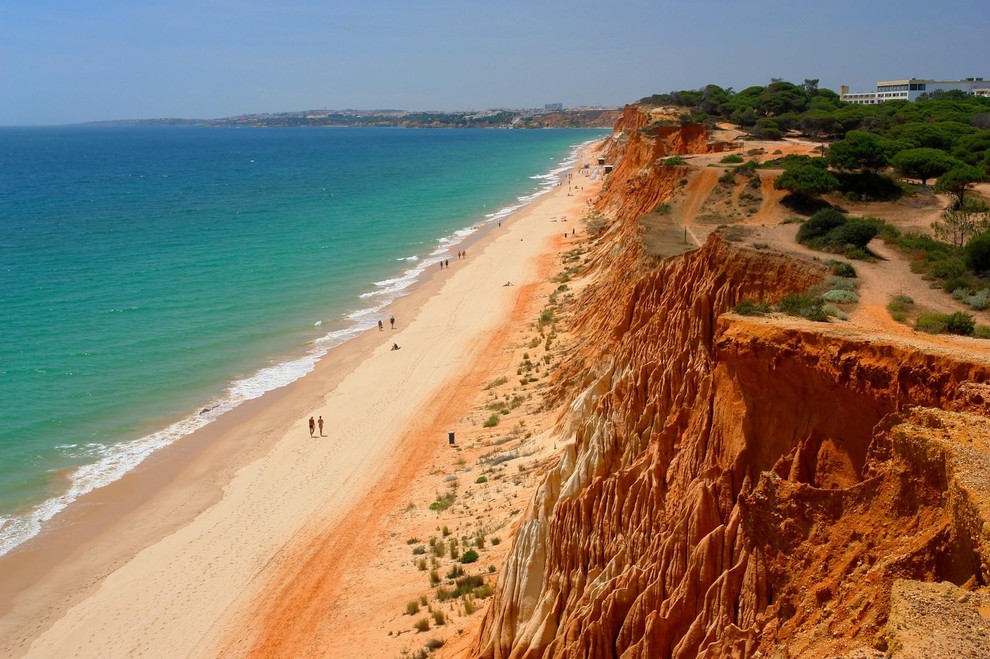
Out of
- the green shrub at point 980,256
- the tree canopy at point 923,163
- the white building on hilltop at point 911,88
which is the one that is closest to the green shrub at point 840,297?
the green shrub at point 980,256

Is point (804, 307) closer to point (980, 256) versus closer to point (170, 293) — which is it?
point (980, 256)

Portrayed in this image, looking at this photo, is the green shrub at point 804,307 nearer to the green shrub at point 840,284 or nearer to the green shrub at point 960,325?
the green shrub at point 840,284

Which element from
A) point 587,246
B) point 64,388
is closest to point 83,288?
point 64,388

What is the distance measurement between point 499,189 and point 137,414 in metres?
80.9

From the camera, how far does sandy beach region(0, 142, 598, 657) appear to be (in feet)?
63.5

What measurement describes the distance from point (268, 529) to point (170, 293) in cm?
3475

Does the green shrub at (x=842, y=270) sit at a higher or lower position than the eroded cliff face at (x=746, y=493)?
higher

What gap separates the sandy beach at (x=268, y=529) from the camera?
19344mm

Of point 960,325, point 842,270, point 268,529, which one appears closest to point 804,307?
point 960,325

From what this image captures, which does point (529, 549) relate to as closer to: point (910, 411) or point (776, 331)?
point (776, 331)

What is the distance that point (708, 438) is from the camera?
13211mm

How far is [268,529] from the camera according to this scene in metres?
23.9

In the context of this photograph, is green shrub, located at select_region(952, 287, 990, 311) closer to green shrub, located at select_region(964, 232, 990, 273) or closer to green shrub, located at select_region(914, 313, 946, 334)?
green shrub, located at select_region(964, 232, 990, 273)

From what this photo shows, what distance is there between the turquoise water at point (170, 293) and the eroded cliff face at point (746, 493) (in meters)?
19.8
